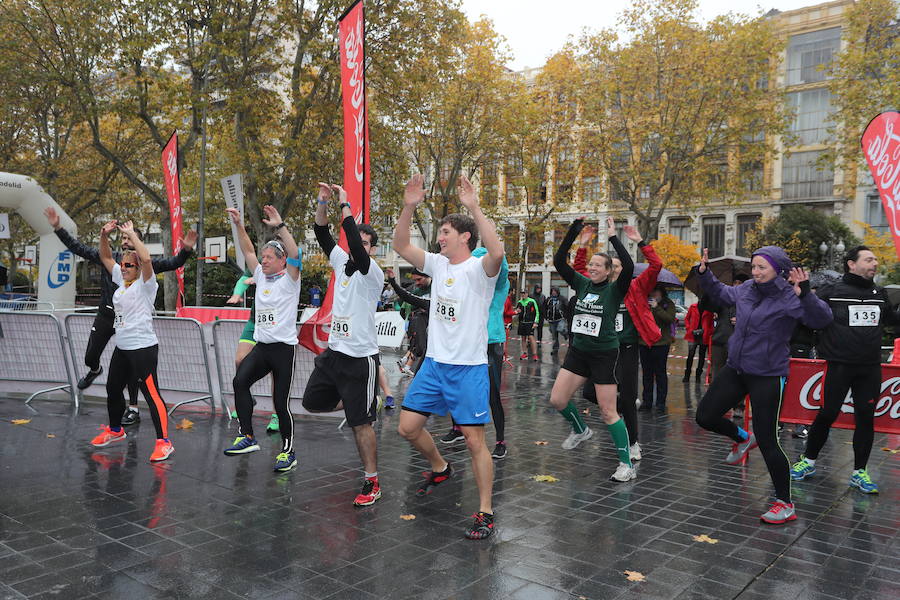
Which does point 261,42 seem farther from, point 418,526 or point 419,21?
point 418,526

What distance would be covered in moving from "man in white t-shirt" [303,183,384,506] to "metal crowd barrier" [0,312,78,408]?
17.5ft

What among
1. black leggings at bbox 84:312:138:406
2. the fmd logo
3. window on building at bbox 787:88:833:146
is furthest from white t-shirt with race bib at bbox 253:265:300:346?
window on building at bbox 787:88:833:146

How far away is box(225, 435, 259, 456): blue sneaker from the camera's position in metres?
6.36

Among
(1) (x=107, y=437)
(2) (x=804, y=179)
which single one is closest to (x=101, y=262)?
(1) (x=107, y=437)

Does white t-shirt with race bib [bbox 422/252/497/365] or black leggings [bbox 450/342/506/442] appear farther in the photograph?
black leggings [bbox 450/342/506/442]

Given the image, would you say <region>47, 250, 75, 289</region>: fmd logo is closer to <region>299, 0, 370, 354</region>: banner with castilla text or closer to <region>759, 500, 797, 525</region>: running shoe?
<region>299, 0, 370, 354</region>: banner with castilla text

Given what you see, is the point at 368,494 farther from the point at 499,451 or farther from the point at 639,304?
the point at 639,304

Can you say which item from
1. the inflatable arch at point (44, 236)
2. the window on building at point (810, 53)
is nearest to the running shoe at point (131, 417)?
the inflatable arch at point (44, 236)

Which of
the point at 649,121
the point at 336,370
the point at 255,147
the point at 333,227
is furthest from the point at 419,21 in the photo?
the point at 336,370

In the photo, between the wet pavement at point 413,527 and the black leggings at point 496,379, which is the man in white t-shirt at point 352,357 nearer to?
the wet pavement at point 413,527

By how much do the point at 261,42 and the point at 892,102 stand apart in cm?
1795

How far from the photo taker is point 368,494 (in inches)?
197

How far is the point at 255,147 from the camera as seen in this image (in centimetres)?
1897

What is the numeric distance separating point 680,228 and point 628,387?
42.5 metres
